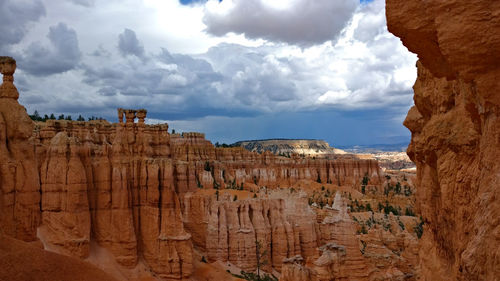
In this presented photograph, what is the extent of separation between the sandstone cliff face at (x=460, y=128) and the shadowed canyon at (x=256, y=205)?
15 millimetres

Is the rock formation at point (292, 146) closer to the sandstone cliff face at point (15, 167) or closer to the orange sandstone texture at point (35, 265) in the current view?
the sandstone cliff face at point (15, 167)

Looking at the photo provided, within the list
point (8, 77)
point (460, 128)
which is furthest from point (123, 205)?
point (460, 128)

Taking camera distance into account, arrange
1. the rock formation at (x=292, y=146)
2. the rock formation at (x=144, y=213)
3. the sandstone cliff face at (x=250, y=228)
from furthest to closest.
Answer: the rock formation at (x=292, y=146)
the sandstone cliff face at (x=250, y=228)
the rock formation at (x=144, y=213)

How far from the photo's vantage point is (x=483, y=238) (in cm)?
400

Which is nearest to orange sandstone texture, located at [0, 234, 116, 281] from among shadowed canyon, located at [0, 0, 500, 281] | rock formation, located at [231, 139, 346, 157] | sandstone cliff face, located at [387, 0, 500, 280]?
shadowed canyon, located at [0, 0, 500, 281]

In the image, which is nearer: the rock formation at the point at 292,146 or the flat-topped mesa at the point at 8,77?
the flat-topped mesa at the point at 8,77

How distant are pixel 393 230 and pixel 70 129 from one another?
31.9 meters

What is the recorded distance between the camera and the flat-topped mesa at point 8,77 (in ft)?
61.6

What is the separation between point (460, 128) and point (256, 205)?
96.1ft

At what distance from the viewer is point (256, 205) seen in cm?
3466

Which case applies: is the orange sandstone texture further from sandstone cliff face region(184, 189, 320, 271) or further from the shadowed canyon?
sandstone cliff face region(184, 189, 320, 271)

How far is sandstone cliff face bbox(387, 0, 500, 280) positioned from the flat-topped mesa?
17816mm

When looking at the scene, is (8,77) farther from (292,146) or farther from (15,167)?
(292,146)

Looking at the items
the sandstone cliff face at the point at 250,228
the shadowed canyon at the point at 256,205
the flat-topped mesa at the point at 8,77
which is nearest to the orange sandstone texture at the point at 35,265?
the shadowed canyon at the point at 256,205
